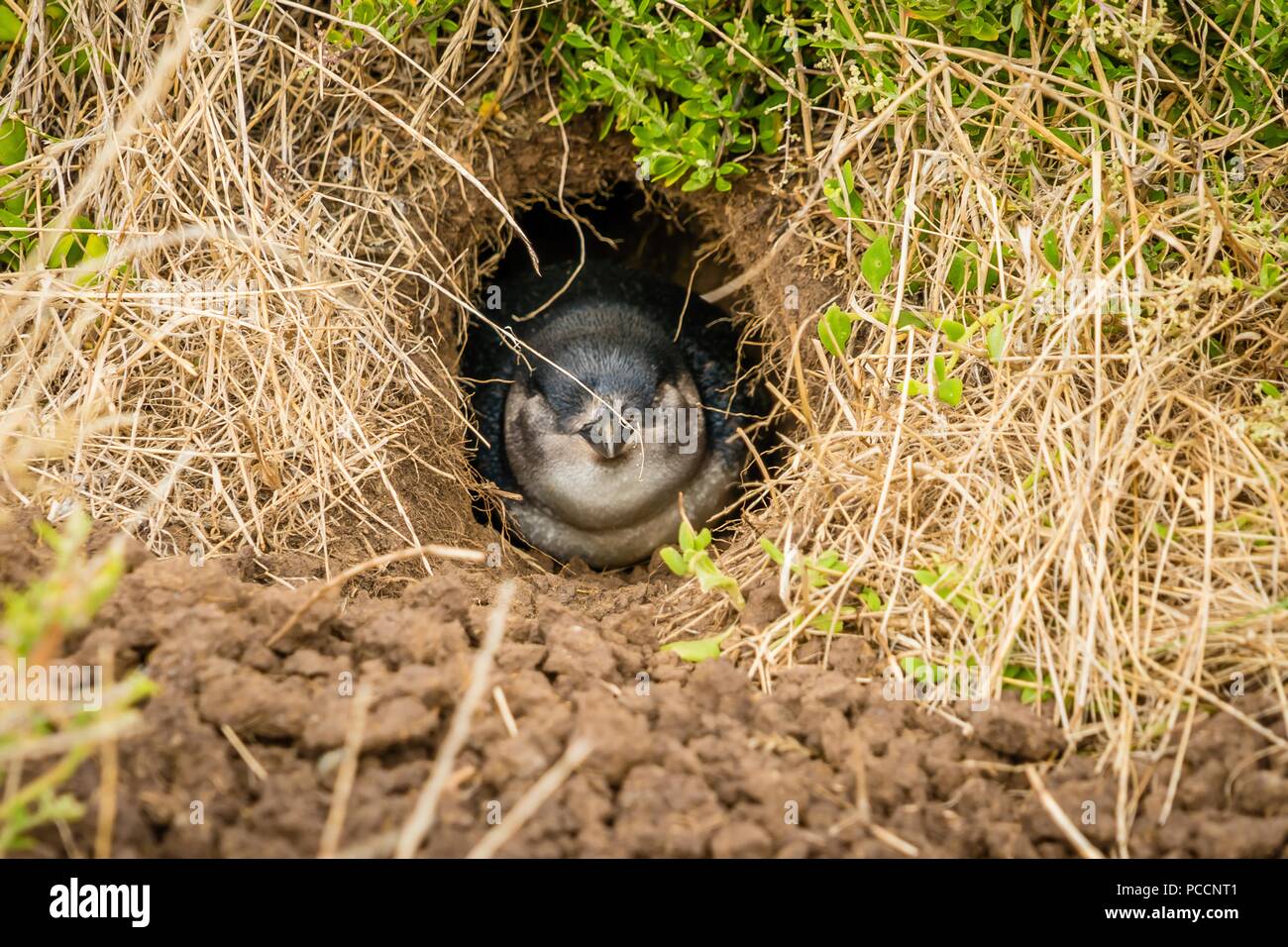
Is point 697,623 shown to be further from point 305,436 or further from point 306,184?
point 306,184

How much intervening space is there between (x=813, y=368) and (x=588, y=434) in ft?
3.07

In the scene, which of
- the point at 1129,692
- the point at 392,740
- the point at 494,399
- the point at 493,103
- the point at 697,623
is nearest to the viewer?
the point at 392,740

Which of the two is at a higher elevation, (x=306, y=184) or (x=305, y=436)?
(x=306, y=184)

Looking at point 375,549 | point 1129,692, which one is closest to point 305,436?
point 375,549

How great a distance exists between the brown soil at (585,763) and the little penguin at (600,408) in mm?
1924

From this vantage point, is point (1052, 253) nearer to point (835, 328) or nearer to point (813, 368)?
point (835, 328)

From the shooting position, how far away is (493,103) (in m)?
4.07

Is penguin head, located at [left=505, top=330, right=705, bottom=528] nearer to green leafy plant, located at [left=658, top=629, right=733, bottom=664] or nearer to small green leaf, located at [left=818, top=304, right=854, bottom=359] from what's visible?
small green leaf, located at [left=818, top=304, right=854, bottom=359]

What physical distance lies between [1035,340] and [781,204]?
142 cm

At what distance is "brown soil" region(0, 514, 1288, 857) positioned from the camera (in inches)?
73.4

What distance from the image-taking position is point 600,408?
13.4 ft

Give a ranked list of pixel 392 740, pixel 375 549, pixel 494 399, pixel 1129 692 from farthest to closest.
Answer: pixel 494 399 → pixel 375 549 → pixel 1129 692 → pixel 392 740

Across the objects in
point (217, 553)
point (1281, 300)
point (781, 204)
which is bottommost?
point (217, 553)

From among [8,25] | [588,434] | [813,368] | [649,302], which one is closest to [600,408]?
[588,434]
